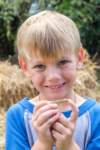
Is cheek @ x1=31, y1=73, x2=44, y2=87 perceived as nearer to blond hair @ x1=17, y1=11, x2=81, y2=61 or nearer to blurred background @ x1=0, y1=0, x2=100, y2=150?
blond hair @ x1=17, y1=11, x2=81, y2=61

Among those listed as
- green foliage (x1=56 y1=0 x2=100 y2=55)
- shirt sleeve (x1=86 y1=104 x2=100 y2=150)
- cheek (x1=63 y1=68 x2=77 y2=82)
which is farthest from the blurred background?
cheek (x1=63 y1=68 x2=77 y2=82)

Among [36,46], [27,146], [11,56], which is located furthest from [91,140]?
[11,56]

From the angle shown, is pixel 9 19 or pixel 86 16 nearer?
pixel 86 16

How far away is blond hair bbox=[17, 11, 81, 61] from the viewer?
238 centimetres

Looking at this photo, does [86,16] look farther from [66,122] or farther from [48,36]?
[66,122]

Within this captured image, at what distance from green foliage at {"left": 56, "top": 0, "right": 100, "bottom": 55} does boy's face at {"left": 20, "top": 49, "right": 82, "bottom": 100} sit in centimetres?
563

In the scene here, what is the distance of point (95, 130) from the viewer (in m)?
2.51

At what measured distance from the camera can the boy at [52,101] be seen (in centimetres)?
232

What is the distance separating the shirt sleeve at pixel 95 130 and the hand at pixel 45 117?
24 cm

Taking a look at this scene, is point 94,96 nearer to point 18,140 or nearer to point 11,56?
point 11,56

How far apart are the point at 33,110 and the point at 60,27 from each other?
0.39 metres

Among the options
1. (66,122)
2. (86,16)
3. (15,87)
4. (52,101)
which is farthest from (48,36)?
(86,16)

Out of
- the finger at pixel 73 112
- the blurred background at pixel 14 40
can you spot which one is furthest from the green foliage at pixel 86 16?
the finger at pixel 73 112

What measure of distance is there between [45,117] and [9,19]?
6312mm
